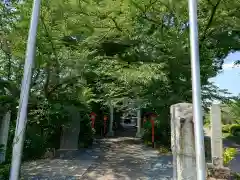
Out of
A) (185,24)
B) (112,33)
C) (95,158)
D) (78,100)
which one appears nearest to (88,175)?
(95,158)

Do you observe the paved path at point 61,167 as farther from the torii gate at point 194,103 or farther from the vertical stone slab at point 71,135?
the torii gate at point 194,103

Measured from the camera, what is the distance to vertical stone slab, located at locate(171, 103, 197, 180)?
13.1 feet

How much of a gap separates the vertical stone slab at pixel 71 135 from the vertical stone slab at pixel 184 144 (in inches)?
258

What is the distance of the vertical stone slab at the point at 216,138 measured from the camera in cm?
707

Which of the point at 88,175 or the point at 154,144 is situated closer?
the point at 88,175

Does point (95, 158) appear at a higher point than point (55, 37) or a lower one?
lower

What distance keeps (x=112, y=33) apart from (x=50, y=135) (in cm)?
481

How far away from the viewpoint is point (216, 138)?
730cm

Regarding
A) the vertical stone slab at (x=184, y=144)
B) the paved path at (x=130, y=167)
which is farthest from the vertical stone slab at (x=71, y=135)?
the vertical stone slab at (x=184, y=144)

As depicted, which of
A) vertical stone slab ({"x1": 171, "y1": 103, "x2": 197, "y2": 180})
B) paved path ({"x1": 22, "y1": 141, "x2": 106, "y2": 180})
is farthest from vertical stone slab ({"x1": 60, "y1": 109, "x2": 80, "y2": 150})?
vertical stone slab ({"x1": 171, "y1": 103, "x2": 197, "y2": 180})

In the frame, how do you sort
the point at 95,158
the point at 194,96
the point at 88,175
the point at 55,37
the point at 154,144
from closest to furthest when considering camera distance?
1. the point at 194,96
2. the point at 88,175
3. the point at 55,37
4. the point at 95,158
5. the point at 154,144

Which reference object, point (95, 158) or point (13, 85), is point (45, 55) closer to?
point (13, 85)

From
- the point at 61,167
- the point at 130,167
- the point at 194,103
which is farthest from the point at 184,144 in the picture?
the point at 61,167

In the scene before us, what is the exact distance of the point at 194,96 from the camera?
459cm
